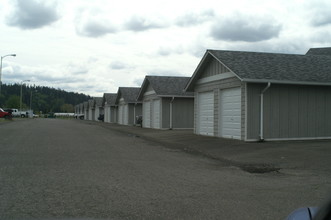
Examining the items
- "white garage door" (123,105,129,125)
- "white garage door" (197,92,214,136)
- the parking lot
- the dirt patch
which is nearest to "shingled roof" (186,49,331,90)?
"white garage door" (197,92,214,136)

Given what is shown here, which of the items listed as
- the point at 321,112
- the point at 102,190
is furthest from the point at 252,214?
the point at 321,112

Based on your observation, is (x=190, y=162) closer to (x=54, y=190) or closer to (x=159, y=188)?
(x=159, y=188)

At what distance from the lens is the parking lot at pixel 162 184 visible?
6.16 m

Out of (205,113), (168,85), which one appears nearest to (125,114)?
(168,85)

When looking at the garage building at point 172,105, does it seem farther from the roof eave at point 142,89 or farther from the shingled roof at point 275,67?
the shingled roof at point 275,67

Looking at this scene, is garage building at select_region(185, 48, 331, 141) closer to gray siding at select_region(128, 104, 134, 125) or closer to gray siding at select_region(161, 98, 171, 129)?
gray siding at select_region(161, 98, 171, 129)

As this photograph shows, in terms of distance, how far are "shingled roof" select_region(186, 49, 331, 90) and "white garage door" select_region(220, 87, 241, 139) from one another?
4.27ft

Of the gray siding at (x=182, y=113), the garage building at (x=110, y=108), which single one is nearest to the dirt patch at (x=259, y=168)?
the gray siding at (x=182, y=113)

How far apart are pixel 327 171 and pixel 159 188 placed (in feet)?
17.0

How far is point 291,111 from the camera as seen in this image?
1822 centimetres

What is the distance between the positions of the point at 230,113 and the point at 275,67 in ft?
10.5

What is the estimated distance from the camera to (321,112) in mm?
18859

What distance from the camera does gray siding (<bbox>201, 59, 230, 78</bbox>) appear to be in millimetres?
20125

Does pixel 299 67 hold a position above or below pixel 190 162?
above
